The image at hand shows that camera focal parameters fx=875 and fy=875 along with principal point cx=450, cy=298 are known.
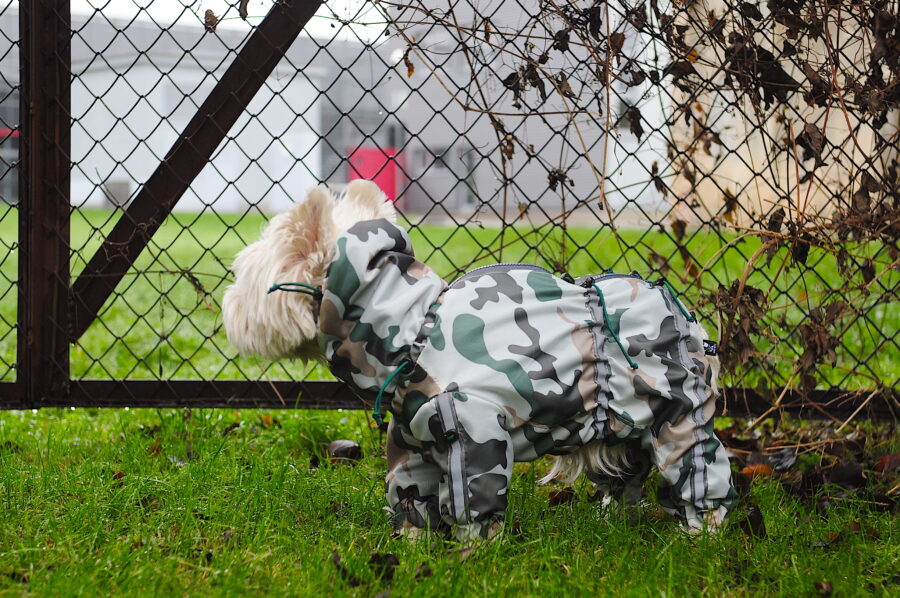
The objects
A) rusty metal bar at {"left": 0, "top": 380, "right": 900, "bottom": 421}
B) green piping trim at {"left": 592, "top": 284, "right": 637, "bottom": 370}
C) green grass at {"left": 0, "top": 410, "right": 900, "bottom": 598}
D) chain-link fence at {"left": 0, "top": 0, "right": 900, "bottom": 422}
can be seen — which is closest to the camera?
green grass at {"left": 0, "top": 410, "right": 900, "bottom": 598}

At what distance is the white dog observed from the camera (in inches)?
79.2

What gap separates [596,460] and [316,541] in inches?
29.8

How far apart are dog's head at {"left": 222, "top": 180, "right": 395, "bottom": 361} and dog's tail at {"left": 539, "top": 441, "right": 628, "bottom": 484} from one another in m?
0.79

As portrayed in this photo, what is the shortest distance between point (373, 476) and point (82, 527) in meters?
0.92

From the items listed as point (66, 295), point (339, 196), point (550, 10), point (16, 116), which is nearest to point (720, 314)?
point (550, 10)

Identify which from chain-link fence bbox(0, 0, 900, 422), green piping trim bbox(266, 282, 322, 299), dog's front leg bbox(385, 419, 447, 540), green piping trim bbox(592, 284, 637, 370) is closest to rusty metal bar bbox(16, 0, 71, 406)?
chain-link fence bbox(0, 0, 900, 422)

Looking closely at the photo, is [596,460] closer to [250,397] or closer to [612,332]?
[612,332]

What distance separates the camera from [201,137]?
9.46ft

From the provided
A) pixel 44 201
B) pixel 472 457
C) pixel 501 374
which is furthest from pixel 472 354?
pixel 44 201

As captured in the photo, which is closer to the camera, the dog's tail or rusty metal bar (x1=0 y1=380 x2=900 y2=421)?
the dog's tail

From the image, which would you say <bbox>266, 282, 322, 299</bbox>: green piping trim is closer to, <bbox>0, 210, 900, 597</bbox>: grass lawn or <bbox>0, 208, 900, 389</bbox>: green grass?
<bbox>0, 208, 900, 389</bbox>: green grass

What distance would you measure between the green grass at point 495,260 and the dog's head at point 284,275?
0.20 m

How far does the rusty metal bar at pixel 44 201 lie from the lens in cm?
292

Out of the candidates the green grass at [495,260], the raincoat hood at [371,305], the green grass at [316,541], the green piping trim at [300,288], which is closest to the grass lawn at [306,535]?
the green grass at [316,541]
